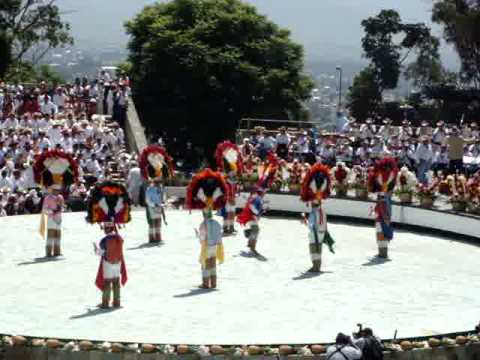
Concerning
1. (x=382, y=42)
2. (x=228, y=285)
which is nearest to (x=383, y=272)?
(x=228, y=285)

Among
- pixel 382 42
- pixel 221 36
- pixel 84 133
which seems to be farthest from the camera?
pixel 382 42

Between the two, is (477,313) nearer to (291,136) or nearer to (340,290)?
(340,290)

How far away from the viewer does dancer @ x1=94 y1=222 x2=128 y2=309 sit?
27.2 m

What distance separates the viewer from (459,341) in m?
23.4

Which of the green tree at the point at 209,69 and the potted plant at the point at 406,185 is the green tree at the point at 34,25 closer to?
the green tree at the point at 209,69

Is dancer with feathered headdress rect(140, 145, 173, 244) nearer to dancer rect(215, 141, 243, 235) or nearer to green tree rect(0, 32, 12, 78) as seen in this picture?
dancer rect(215, 141, 243, 235)

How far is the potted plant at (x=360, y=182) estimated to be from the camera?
39719 millimetres

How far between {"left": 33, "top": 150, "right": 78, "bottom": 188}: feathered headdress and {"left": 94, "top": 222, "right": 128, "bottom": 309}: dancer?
5325 mm

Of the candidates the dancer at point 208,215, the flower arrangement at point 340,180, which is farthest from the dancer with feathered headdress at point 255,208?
the flower arrangement at point 340,180

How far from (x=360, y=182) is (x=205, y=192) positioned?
457 inches

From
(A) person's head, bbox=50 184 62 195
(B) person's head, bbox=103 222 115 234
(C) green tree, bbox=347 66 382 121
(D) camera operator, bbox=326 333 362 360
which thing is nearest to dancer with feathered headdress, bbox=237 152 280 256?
(A) person's head, bbox=50 184 62 195

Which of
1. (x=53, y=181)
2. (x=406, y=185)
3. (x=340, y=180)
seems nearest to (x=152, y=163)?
(x=53, y=181)

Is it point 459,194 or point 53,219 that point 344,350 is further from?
point 459,194

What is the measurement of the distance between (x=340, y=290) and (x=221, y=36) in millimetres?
31092
